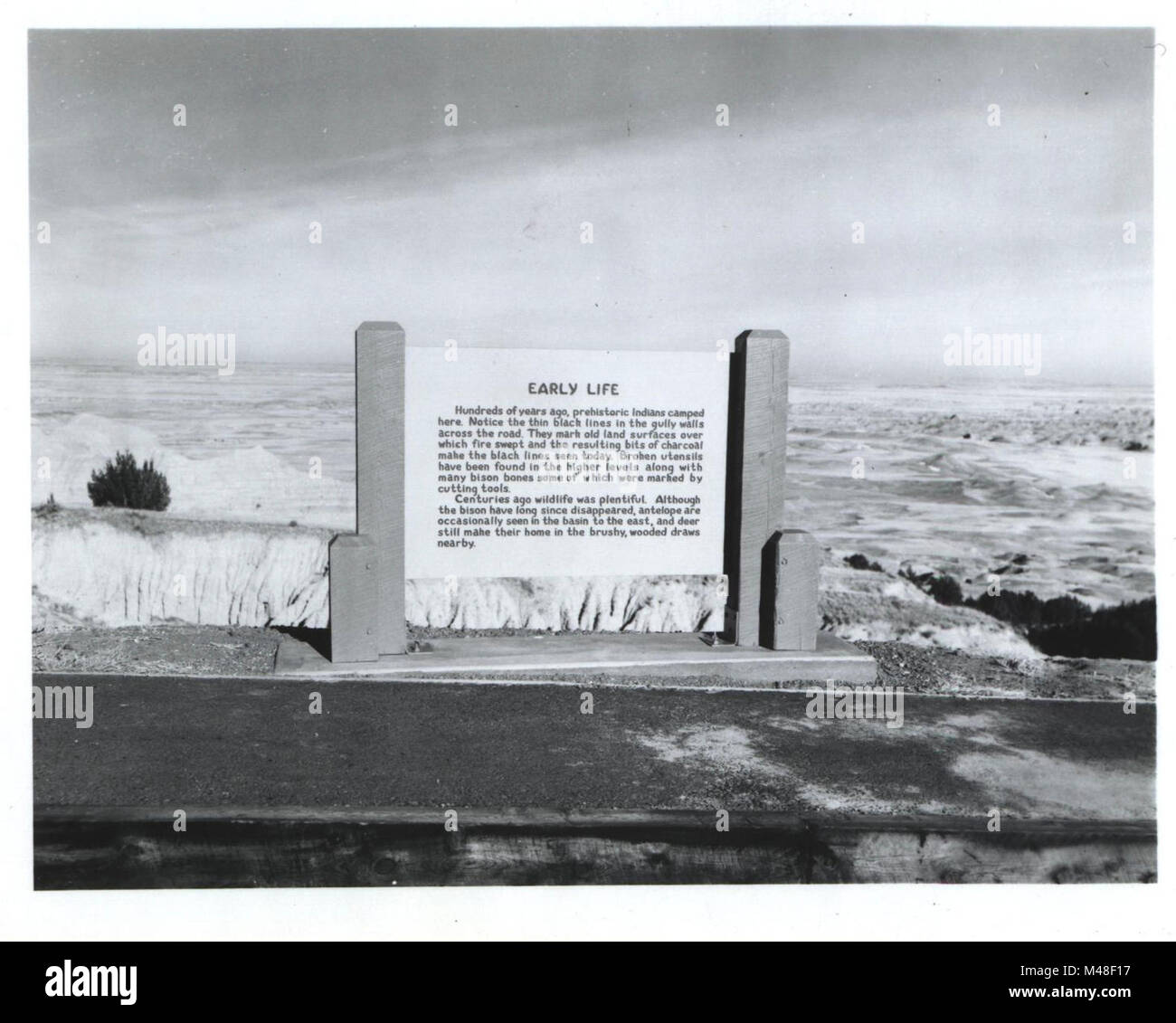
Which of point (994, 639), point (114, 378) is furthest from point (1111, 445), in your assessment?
point (114, 378)

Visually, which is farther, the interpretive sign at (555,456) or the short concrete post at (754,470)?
the short concrete post at (754,470)

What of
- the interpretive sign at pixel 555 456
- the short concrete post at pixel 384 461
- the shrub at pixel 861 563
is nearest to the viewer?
the short concrete post at pixel 384 461

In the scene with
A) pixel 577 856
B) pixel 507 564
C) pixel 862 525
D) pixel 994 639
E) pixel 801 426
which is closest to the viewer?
pixel 577 856

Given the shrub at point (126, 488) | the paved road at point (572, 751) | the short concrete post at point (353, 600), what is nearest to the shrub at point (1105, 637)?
the paved road at point (572, 751)

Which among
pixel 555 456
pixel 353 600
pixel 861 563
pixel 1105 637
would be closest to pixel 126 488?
pixel 353 600

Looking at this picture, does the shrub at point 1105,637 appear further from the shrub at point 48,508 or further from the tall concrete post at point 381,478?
the shrub at point 48,508

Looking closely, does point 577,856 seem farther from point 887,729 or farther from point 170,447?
point 170,447

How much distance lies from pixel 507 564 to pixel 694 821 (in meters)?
2.74

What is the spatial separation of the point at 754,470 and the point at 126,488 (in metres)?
7.09

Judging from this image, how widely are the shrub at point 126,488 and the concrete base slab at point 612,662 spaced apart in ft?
15.6

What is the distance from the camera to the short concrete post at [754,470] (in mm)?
6531

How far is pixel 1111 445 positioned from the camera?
12.1 metres

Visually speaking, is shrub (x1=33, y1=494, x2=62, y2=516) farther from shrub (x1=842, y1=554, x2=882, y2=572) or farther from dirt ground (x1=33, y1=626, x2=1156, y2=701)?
shrub (x1=842, y1=554, x2=882, y2=572)

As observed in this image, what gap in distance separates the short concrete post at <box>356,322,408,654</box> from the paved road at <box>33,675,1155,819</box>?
59 cm
